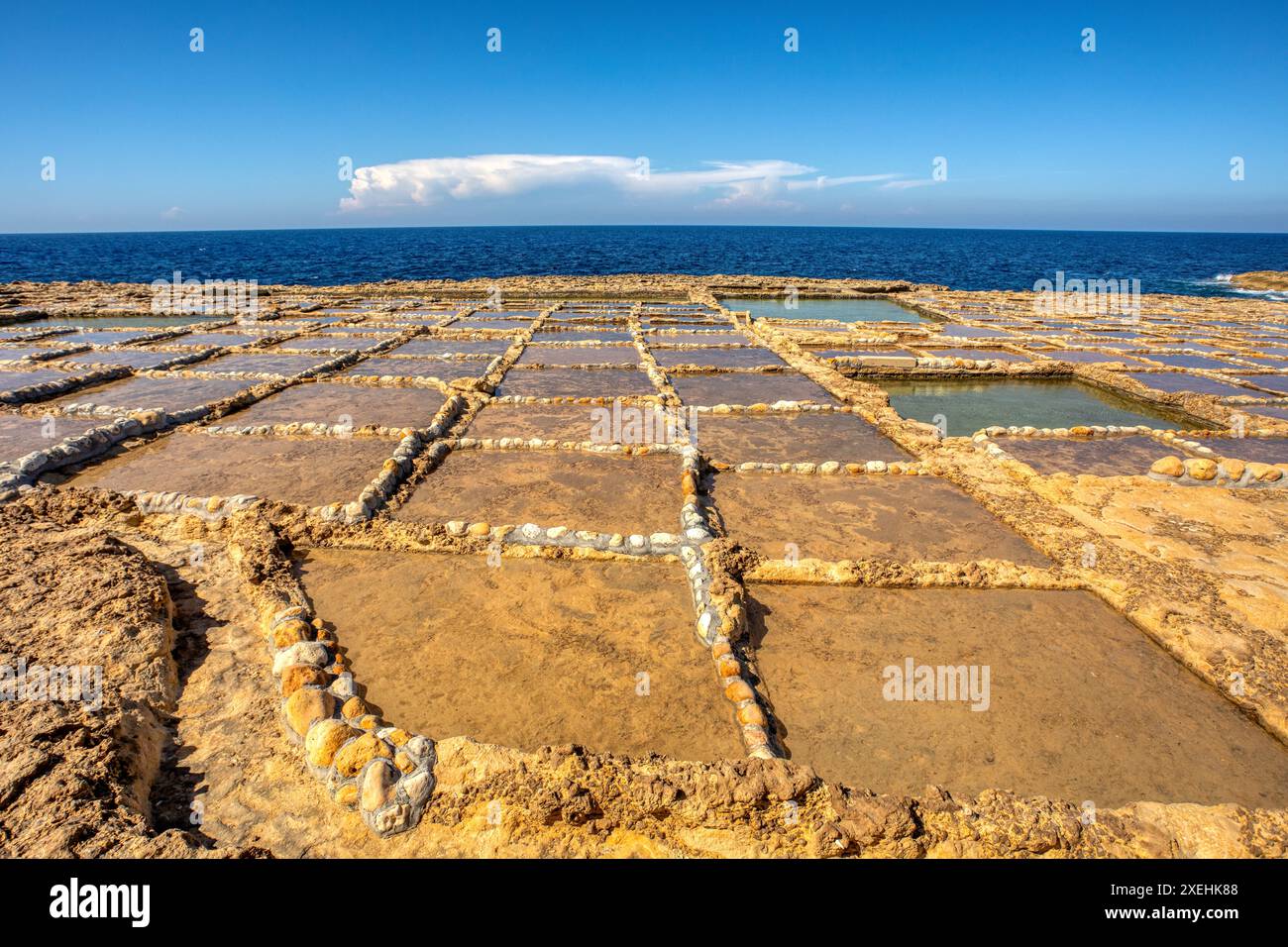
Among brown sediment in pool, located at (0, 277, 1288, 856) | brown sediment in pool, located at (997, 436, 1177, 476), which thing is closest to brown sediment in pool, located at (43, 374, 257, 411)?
brown sediment in pool, located at (0, 277, 1288, 856)

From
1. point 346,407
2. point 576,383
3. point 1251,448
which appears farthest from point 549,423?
point 1251,448

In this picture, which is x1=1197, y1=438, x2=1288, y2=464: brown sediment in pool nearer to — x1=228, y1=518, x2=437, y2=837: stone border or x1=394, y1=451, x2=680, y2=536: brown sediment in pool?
x1=394, y1=451, x2=680, y2=536: brown sediment in pool

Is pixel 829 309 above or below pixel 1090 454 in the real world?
above

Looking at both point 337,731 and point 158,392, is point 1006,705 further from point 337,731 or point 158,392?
point 158,392

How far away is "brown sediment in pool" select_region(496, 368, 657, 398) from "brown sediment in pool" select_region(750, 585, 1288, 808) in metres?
8.42

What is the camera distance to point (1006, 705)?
478 cm

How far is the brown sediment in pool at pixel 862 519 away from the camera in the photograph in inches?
277

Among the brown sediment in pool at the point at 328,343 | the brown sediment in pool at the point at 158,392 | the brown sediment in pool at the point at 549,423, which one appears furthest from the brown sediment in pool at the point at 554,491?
the brown sediment in pool at the point at 328,343

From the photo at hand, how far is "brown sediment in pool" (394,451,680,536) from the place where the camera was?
7.60 m

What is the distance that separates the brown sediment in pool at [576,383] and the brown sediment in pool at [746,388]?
0.96 meters

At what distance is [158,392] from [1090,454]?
1872 cm

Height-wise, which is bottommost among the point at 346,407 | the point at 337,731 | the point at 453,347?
the point at 337,731
